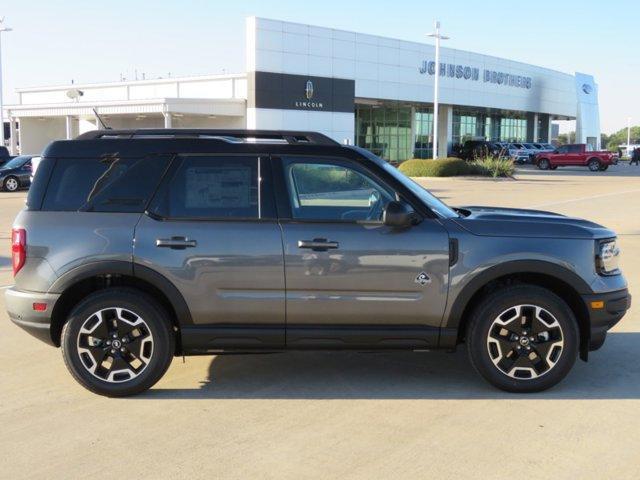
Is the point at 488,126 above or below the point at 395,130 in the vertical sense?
above

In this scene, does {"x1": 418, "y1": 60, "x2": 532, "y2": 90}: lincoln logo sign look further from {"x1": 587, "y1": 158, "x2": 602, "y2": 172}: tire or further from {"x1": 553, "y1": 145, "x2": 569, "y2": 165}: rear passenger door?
{"x1": 587, "y1": 158, "x2": 602, "y2": 172}: tire

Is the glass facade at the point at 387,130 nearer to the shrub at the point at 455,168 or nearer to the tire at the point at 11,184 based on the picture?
the shrub at the point at 455,168

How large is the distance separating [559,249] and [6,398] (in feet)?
13.4

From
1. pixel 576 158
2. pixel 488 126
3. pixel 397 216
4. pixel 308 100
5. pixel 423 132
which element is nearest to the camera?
pixel 397 216

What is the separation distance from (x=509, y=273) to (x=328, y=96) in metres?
41.8

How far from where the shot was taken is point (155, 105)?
138 feet

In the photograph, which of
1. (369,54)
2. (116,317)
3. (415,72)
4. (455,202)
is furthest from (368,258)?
(415,72)

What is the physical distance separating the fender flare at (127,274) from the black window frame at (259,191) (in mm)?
388

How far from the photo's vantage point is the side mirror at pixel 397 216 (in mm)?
4855

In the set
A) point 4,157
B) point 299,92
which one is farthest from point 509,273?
point 299,92

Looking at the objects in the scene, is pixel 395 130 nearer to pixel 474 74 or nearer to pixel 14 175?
pixel 474 74

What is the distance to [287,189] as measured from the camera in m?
5.10

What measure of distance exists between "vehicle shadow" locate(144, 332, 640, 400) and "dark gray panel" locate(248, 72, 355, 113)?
3762 centimetres

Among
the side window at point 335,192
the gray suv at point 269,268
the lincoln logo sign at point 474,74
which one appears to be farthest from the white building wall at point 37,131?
the side window at point 335,192
